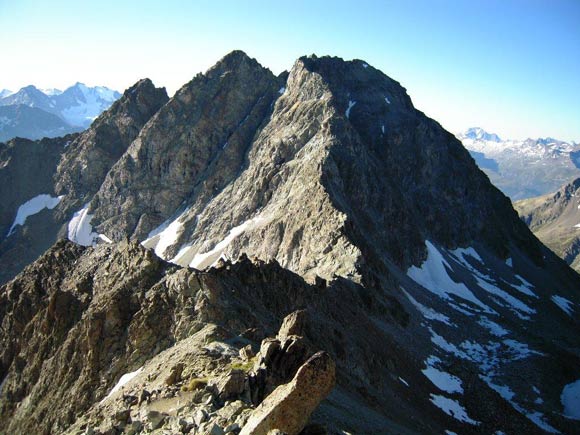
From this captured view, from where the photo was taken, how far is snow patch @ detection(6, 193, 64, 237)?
134250 millimetres

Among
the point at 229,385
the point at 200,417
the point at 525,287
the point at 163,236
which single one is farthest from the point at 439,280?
the point at 200,417

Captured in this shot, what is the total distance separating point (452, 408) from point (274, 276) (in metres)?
20.3

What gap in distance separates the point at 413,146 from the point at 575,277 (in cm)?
6163

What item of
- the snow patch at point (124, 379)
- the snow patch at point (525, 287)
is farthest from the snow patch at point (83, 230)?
the snow patch at point (124, 379)

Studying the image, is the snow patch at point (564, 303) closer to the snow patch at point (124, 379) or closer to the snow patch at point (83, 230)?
the snow patch at point (124, 379)

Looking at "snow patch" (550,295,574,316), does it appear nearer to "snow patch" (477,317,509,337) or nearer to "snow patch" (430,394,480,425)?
"snow patch" (477,317,509,337)

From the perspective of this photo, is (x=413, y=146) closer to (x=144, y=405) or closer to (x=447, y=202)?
(x=447, y=202)

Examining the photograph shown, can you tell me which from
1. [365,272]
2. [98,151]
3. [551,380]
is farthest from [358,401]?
[98,151]

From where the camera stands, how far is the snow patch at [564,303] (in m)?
105

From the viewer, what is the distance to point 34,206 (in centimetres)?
13838

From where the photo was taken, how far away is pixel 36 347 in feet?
125

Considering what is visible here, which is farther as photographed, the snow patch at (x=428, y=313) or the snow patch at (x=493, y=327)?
the snow patch at (x=493, y=327)

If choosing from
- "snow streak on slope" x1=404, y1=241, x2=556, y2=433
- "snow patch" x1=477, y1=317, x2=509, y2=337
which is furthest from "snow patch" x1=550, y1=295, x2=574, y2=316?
"snow patch" x1=477, y1=317, x2=509, y2=337

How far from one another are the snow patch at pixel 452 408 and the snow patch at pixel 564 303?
224 feet
